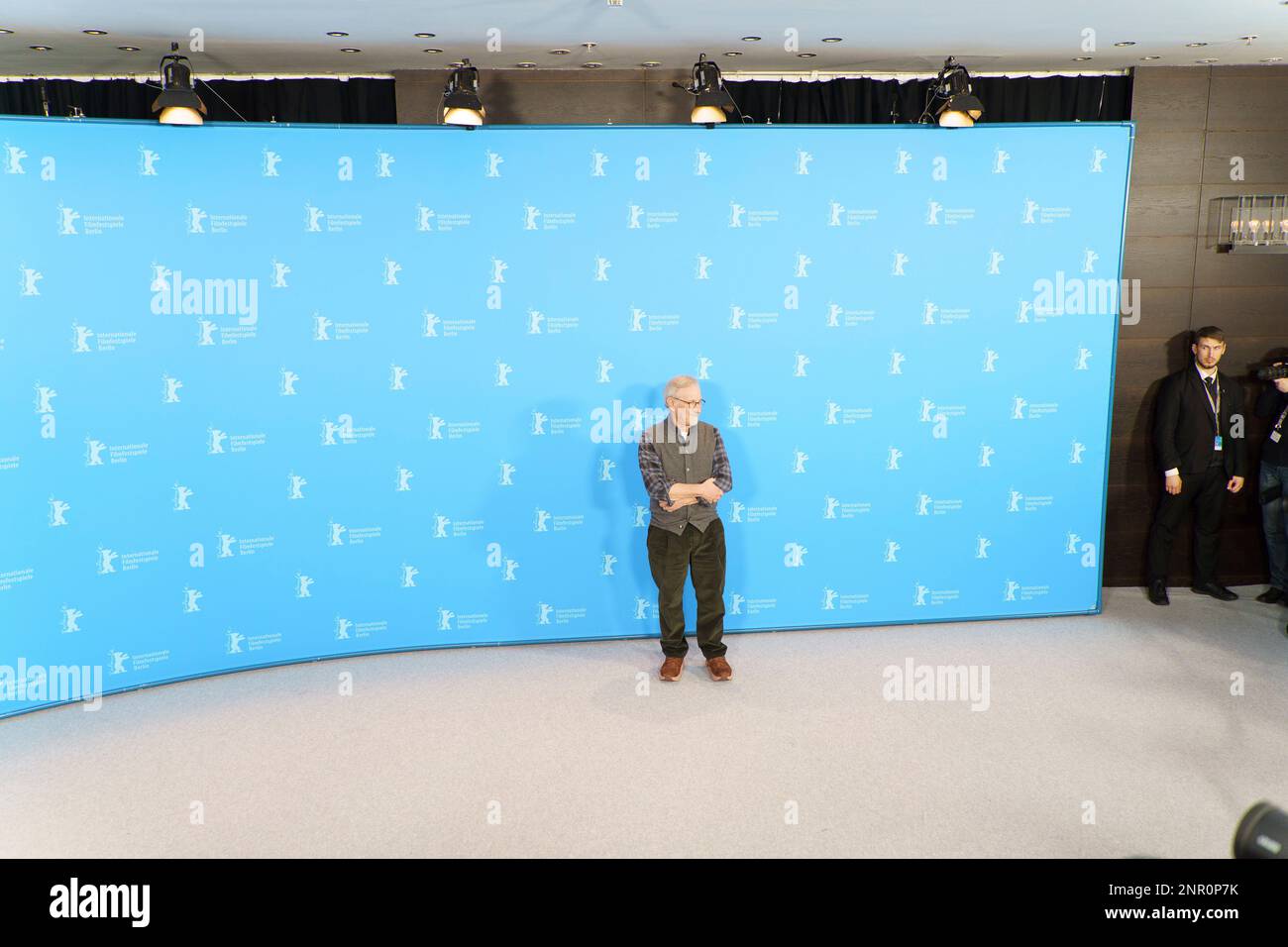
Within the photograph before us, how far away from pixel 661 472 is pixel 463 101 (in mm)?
2145

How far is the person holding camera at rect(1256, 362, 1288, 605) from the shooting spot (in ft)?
20.0

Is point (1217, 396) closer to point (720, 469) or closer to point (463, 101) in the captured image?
point (720, 469)

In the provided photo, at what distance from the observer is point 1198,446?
612 cm

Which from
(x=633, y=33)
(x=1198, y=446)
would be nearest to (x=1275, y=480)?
(x=1198, y=446)

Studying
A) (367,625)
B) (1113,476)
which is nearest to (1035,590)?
(1113,476)

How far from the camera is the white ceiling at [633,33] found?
177 inches

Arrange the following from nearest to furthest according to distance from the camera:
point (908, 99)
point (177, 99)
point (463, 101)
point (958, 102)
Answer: point (177, 99) → point (463, 101) → point (958, 102) → point (908, 99)

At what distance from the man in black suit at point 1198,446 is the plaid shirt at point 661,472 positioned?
308 cm

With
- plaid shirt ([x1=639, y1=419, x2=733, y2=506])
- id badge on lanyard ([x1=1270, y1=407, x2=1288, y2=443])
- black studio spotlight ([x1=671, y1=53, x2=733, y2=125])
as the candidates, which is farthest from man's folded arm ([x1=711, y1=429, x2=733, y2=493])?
id badge on lanyard ([x1=1270, y1=407, x2=1288, y2=443])

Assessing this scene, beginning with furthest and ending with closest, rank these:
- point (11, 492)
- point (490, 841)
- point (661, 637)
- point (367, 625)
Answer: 1. point (367, 625)
2. point (661, 637)
3. point (11, 492)
4. point (490, 841)

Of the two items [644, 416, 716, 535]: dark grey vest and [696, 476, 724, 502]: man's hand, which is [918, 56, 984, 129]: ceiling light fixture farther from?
[696, 476, 724, 502]: man's hand
